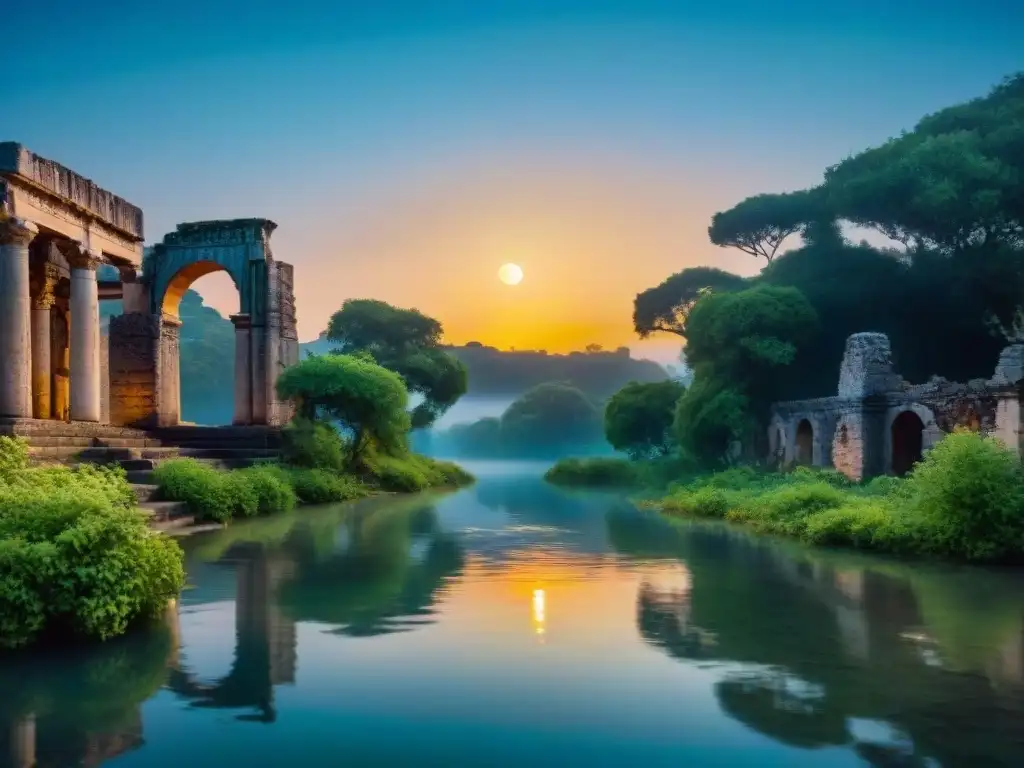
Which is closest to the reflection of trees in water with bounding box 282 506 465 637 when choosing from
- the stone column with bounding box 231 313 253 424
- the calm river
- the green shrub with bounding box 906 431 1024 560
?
the calm river

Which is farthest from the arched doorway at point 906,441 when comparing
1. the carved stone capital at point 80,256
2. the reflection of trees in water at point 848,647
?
the carved stone capital at point 80,256

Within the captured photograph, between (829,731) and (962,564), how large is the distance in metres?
7.39

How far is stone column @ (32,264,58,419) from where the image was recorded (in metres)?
20.6

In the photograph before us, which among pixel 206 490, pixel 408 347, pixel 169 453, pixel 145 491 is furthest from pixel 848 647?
pixel 408 347

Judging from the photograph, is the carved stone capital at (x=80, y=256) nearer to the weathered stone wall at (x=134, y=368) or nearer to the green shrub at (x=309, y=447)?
the weathered stone wall at (x=134, y=368)

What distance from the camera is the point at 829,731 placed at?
15.6 feet

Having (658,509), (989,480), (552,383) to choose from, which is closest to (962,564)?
(989,480)

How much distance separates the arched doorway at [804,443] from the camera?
1064 inches

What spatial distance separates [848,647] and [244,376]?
72.4 ft

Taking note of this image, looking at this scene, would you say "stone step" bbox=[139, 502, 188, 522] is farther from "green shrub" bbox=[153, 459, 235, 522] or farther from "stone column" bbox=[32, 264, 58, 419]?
"stone column" bbox=[32, 264, 58, 419]

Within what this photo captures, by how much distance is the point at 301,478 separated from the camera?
21.9 meters

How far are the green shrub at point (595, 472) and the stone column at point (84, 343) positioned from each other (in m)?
20.5

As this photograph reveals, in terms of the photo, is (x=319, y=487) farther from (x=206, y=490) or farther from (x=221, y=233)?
(x=221, y=233)

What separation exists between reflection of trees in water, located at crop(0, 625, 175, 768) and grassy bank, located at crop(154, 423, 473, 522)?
890cm
